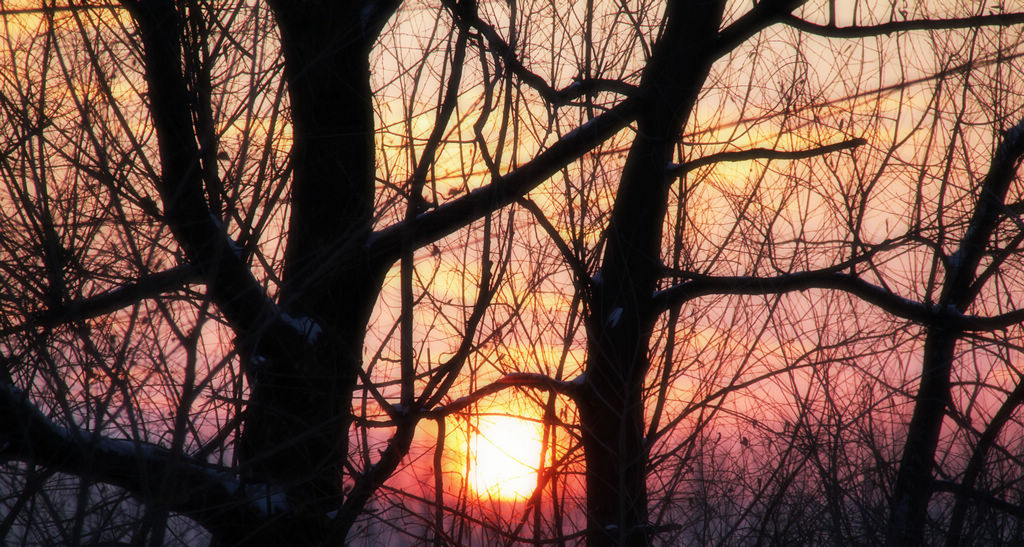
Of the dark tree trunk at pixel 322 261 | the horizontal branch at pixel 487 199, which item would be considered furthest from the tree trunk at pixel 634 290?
the dark tree trunk at pixel 322 261

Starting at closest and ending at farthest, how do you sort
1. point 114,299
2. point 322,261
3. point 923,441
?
1. point 114,299
2. point 322,261
3. point 923,441

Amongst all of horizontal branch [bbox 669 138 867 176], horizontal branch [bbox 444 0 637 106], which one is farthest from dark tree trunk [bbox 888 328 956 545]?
horizontal branch [bbox 444 0 637 106]

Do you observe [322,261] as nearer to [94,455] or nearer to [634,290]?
[94,455]

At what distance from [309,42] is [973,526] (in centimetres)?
576

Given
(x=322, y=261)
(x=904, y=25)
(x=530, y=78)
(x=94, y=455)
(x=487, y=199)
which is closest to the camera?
(x=94, y=455)

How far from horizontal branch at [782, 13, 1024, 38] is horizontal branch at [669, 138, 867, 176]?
2.45ft

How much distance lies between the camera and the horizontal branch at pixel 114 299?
367 centimetres

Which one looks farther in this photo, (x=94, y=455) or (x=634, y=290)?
(x=634, y=290)

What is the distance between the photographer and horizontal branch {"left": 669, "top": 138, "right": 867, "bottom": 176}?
530 cm

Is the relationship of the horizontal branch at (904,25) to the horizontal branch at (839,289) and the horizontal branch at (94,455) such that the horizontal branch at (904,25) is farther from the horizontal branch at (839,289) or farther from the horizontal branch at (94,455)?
the horizontal branch at (94,455)

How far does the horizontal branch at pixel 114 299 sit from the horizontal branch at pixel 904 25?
4.17 metres

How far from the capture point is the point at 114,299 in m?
4.05

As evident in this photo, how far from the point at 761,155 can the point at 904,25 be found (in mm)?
1361

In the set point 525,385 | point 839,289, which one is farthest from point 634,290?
point 839,289
